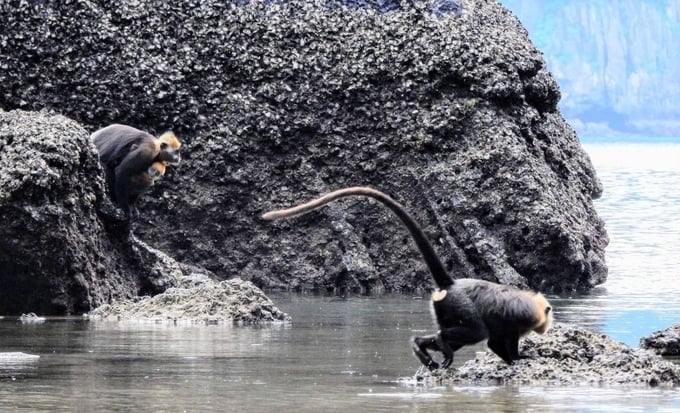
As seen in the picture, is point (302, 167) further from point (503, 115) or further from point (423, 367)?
point (423, 367)

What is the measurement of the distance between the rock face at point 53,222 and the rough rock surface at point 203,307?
1.58 feet

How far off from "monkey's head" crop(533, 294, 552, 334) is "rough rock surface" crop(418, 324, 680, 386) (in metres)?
0.17

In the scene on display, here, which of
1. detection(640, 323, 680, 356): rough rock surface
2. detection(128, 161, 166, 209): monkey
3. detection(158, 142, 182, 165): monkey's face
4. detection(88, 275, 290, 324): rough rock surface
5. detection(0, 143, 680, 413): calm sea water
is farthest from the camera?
detection(158, 142, 182, 165): monkey's face

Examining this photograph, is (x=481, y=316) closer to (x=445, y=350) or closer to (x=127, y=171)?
(x=445, y=350)

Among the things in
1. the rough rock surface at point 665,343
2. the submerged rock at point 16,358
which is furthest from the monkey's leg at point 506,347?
the submerged rock at point 16,358

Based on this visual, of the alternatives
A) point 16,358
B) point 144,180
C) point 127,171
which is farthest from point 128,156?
point 16,358

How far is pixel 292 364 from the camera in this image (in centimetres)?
1206

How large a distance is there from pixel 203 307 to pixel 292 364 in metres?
3.54

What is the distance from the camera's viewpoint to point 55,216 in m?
15.9

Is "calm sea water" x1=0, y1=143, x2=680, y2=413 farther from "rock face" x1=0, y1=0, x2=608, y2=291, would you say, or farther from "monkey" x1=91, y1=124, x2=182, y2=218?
"monkey" x1=91, y1=124, x2=182, y2=218

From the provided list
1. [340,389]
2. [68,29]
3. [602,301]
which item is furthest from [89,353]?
[68,29]

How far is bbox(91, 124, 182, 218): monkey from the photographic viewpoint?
18234 millimetres

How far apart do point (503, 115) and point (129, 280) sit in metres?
5.81

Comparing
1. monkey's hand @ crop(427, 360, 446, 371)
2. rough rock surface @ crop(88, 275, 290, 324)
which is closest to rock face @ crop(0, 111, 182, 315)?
rough rock surface @ crop(88, 275, 290, 324)
